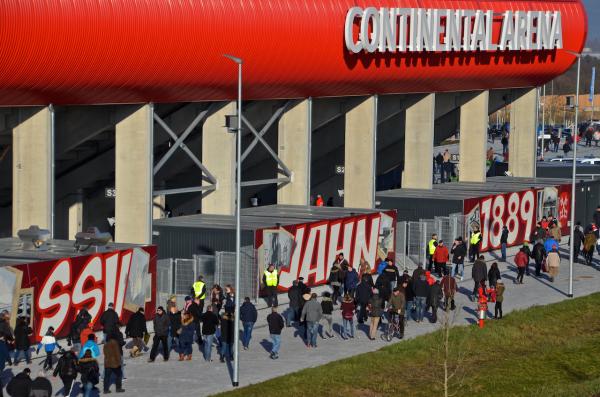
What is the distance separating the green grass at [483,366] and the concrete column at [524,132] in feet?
83.5

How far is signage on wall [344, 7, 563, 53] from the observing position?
181 feet

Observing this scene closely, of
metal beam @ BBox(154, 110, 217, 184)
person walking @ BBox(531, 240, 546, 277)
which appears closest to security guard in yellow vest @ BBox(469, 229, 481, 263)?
person walking @ BBox(531, 240, 546, 277)

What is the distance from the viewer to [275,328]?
1528 inches

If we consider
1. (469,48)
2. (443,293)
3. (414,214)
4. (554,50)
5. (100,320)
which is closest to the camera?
(100,320)

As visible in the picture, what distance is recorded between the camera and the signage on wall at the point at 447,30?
55.3 meters

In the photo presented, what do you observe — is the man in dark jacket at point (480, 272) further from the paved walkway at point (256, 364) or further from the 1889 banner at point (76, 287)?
the 1889 banner at point (76, 287)

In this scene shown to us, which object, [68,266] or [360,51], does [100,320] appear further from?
[360,51]

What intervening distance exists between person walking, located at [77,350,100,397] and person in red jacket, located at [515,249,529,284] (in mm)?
22300

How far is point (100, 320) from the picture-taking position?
3888 cm

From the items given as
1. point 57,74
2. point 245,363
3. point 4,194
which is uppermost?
point 57,74

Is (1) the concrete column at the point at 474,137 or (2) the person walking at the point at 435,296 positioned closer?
(2) the person walking at the point at 435,296

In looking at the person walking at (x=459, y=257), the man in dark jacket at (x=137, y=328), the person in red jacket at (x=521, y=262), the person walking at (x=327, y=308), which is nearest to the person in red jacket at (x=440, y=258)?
the person walking at (x=459, y=257)

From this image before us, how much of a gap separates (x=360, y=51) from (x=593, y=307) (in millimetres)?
13209

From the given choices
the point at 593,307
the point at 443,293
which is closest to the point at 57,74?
the point at 443,293
